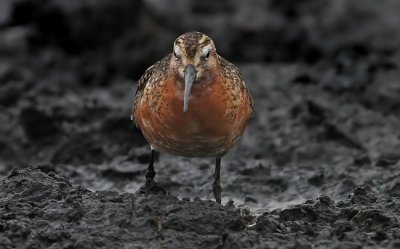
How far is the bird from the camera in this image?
8.59 meters

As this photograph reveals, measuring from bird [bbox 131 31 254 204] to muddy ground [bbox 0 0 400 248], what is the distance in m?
0.66

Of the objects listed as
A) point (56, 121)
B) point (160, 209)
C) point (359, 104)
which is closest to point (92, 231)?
point (160, 209)

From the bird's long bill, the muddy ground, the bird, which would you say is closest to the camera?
the muddy ground

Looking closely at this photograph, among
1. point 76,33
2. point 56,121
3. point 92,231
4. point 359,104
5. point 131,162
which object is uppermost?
point 76,33

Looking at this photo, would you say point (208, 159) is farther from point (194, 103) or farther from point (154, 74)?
point (194, 103)

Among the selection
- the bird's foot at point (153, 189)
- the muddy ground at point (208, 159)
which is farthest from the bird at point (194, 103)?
the muddy ground at point (208, 159)

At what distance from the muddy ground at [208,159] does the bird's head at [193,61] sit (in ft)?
3.52

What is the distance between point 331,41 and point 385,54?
1095 mm

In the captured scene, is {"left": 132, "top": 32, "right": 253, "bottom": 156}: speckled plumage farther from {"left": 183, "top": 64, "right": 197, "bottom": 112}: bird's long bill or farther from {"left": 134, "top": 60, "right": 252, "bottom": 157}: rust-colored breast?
{"left": 183, "top": 64, "right": 197, "bottom": 112}: bird's long bill

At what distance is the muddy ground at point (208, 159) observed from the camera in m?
7.93

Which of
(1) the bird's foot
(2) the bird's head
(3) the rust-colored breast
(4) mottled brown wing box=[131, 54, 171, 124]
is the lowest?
(1) the bird's foot

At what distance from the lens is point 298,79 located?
15.5 meters

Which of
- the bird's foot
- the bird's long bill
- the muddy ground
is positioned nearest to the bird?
the bird's long bill

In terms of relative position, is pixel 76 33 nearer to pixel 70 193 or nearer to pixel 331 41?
pixel 331 41
